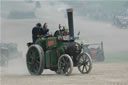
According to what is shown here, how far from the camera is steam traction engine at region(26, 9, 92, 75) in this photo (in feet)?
57.4

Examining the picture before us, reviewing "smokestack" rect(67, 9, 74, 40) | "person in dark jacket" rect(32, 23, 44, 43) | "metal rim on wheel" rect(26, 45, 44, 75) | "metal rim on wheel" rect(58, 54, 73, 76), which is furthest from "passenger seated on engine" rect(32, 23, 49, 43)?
"metal rim on wheel" rect(58, 54, 73, 76)

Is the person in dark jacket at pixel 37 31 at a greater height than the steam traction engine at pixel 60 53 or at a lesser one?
greater

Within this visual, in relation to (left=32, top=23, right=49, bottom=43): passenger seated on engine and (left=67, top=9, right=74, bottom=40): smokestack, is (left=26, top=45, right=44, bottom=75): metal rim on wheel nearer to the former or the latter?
(left=32, top=23, right=49, bottom=43): passenger seated on engine

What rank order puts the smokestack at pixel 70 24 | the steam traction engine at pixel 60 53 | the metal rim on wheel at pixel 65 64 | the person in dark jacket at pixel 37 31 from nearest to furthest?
1. the metal rim on wheel at pixel 65 64
2. the steam traction engine at pixel 60 53
3. the smokestack at pixel 70 24
4. the person in dark jacket at pixel 37 31

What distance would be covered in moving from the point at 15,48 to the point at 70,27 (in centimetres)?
2607

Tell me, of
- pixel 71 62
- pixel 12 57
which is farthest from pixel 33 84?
pixel 12 57

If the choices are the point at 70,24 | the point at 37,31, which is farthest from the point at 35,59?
the point at 70,24

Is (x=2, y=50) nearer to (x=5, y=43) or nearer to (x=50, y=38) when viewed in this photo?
(x=5, y=43)

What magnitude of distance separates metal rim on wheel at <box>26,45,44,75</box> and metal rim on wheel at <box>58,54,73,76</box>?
86 cm

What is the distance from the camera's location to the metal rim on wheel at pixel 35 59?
1797 centimetres

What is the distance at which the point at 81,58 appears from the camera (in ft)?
58.5

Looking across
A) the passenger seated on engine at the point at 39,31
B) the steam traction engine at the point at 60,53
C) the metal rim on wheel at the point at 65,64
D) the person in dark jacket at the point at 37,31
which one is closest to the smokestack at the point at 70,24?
the steam traction engine at the point at 60,53

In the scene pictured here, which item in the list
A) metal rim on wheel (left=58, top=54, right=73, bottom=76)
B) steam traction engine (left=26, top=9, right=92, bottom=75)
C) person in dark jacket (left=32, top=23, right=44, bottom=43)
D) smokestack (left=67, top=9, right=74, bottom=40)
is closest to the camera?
metal rim on wheel (left=58, top=54, right=73, bottom=76)

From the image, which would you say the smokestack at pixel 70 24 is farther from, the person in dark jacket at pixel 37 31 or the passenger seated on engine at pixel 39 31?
the person in dark jacket at pixel 37 31
